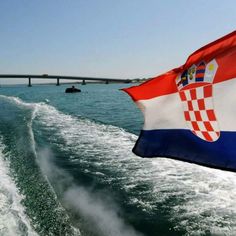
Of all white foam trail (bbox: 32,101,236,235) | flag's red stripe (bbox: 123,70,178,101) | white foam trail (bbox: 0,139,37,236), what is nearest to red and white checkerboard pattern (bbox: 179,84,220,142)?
flag's red stripe (bbox: 123,70,178,101)

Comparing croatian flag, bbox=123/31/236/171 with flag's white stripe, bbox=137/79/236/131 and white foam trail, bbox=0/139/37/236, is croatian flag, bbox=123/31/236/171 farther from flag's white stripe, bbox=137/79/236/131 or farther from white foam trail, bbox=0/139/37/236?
white foam trail, bbox=0/139/37/236

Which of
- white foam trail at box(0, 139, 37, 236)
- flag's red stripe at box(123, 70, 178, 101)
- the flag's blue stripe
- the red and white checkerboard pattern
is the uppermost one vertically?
flag's red stripe at box(123, 70, 178, 101)

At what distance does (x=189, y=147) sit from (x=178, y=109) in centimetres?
63

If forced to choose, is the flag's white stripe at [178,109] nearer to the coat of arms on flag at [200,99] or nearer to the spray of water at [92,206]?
the coat of arms on flag at [200,99]

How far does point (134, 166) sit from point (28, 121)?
1398 cm

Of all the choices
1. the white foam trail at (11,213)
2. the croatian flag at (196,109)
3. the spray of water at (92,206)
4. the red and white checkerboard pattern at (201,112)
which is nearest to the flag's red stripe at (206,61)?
the croatian flag at (196,109)

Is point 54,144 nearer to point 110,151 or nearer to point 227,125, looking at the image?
point 110,151

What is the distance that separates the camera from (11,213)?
7301 mm

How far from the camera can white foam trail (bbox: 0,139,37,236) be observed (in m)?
6.52

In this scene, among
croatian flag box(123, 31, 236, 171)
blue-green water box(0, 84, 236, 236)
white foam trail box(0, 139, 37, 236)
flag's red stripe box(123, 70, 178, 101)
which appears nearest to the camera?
croatian flag box(123, 31, 236, 171)

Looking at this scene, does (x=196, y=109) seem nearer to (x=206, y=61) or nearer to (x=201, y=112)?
(x=201, y=112)

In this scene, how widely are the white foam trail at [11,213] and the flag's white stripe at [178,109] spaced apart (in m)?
3.81

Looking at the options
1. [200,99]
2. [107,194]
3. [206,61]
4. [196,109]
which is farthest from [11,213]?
[206,61]

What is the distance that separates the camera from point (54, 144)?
15281 mm
